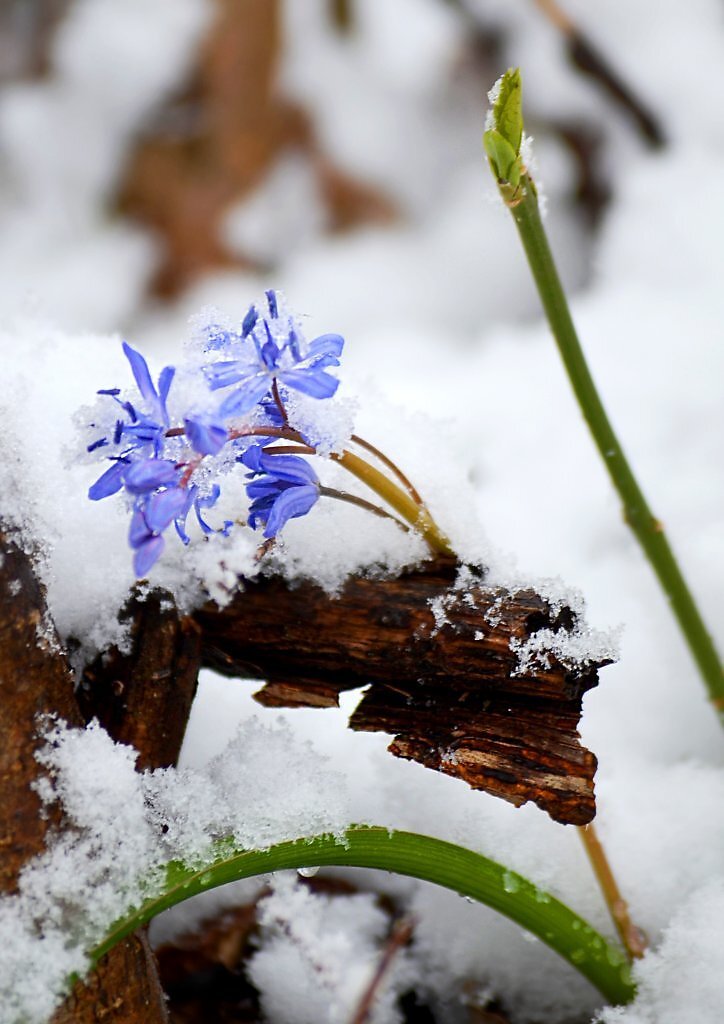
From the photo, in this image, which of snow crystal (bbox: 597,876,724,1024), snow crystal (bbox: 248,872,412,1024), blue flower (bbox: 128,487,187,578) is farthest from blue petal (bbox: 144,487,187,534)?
snow crystal (bbox: 597,876,724,1024)

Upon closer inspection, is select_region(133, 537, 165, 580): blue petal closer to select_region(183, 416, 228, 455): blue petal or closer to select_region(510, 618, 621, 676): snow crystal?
select_region(183, 416, 228, 455): blue petal

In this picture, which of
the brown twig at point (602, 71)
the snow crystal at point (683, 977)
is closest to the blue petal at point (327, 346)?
the snow crystal at point (683, 977)

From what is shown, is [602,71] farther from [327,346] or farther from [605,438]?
[327,346]

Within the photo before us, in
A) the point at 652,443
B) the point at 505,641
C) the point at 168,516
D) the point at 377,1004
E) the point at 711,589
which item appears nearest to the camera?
the point at 168,516

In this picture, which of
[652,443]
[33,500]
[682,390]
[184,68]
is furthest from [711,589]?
[184,68]

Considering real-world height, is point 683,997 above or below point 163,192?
below

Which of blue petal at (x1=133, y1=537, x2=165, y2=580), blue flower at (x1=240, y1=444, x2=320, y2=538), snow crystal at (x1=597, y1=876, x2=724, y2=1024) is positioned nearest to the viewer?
blue petal at (x1=133, y1=537, x2=165, y2=580)

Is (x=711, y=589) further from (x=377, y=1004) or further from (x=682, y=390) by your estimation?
(x=377, y=1004)
